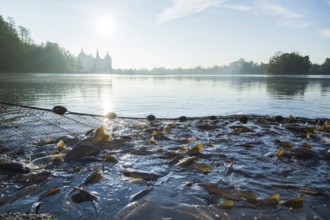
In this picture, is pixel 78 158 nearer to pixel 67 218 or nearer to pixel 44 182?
pixel 44 182

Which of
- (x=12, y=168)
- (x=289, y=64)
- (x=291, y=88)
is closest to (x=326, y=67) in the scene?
(x=289, y=64)

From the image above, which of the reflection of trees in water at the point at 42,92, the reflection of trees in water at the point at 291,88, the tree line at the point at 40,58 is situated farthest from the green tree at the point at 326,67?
the reflection of trees in water at the point at 42,92

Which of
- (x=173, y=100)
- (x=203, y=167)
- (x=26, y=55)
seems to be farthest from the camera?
(x=26, y=55)

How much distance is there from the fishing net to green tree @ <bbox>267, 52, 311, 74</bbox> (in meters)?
157

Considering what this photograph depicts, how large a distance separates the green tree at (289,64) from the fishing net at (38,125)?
515 ft

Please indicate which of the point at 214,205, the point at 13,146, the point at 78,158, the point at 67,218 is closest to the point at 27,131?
the point at 13,146

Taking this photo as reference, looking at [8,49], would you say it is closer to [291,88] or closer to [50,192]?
[291,88]

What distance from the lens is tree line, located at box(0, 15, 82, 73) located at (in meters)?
93.1

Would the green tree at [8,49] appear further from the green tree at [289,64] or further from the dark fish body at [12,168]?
the green tree at [289,64]

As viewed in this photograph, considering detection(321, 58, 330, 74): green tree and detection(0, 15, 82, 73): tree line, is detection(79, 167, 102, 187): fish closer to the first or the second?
detection(0, 15, 82, 73): tree line

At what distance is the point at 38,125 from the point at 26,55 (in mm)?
119946

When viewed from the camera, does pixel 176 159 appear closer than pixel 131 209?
No

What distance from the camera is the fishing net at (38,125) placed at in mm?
7727

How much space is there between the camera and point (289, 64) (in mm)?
145000
